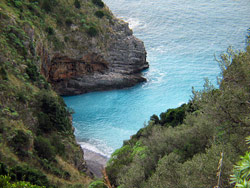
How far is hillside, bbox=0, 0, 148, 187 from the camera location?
17.1 metres

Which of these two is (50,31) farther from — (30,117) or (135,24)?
(135,24)

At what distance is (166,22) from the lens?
5806 centimetres

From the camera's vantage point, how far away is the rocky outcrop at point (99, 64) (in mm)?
36875

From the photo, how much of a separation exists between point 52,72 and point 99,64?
709cm

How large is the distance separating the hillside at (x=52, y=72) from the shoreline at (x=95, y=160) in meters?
3.69

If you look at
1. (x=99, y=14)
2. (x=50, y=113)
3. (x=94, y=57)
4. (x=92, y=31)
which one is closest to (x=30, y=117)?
(x=50, y=113)

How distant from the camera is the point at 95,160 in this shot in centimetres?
2769

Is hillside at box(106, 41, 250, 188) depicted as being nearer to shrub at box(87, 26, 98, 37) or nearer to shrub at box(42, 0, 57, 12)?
shrub at box(87, 26, 98, 37)

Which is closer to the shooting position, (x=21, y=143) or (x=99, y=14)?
(x=21, y=143)

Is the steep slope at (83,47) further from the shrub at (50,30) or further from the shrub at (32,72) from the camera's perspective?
the shrub at (32,72)

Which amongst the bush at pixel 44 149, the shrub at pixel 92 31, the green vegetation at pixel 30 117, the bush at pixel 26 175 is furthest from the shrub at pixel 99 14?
the bush at pixel 26 175

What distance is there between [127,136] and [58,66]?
12.9m

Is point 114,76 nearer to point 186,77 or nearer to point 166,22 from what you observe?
point 186,77

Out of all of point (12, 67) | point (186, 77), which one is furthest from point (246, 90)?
point (186, 77)
